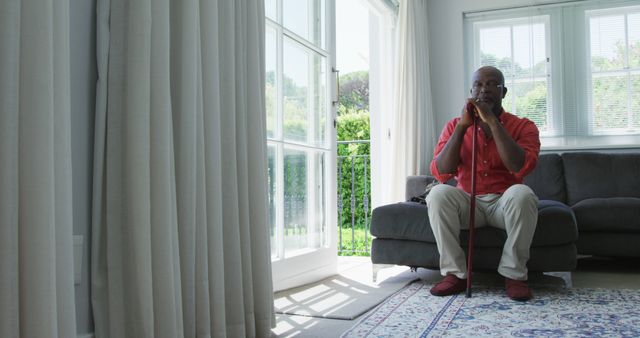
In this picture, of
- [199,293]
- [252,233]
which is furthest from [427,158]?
[199,293]

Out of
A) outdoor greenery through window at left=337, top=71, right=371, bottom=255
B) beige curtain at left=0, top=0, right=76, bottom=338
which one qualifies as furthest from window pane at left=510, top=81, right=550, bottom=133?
beige curtain at left=0, top=0, right=76, bottom=338

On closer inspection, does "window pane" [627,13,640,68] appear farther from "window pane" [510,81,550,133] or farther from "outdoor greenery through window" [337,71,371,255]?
"outdoor greenery through window" [337,71,371,255]

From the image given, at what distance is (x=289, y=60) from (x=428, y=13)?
2.38m

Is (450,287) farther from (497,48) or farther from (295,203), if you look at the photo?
(497,48)

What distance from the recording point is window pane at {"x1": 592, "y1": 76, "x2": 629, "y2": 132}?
13.9ft

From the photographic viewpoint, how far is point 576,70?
4336mm

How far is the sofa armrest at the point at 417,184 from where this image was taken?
3734mm

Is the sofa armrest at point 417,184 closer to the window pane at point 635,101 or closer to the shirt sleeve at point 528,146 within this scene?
the shirt sleeve at point 528,146

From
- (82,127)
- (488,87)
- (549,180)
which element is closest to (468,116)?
(488,87)

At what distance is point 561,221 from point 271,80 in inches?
60.6

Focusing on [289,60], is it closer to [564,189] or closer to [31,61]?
[31,61]

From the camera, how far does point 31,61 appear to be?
3.56ft

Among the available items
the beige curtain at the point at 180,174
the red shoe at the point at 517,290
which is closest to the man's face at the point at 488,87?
the red shoe at the point at 517,290

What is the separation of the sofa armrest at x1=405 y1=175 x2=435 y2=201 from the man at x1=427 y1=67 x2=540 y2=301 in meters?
0.86
